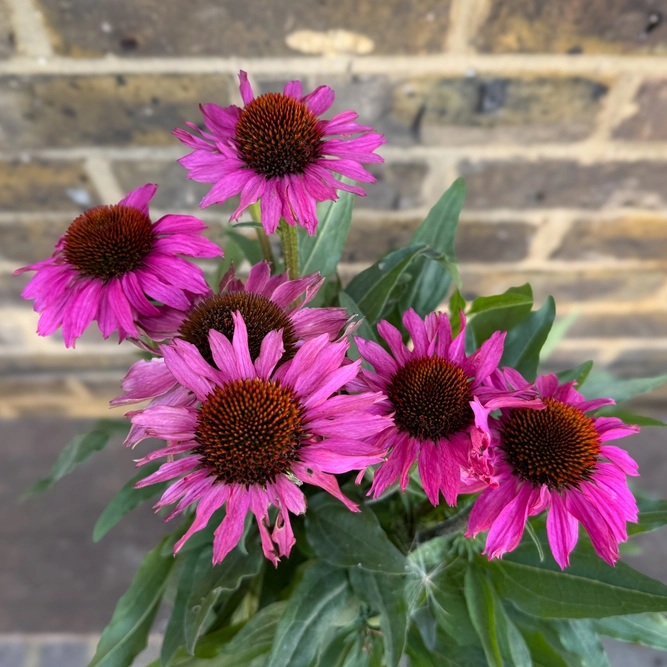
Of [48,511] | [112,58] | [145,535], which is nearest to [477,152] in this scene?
[112,58]

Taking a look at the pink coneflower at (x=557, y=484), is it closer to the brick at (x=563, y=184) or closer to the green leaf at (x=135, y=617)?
the green leaf at (x=135, y=617)

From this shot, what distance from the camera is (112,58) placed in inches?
24.4

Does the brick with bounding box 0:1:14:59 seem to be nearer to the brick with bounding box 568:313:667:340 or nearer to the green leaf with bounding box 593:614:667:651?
the green leaf with bounding box 593:614:667:651

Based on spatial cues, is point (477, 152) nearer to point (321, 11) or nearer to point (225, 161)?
point (321, 11)

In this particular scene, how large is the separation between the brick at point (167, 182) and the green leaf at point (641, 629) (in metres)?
0.60

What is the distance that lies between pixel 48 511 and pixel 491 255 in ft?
2.86

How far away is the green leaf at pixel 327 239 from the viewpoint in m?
0.45

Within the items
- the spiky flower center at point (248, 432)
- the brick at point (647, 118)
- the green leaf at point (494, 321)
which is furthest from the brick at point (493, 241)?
the spiky flower center at point (248, 432)

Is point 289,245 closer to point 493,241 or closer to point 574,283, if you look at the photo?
point 493,241

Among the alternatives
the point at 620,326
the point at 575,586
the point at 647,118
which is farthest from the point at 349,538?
the point at 620,326

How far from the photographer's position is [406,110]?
0.68m

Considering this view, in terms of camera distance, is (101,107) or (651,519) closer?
(651,519)

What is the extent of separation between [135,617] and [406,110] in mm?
602

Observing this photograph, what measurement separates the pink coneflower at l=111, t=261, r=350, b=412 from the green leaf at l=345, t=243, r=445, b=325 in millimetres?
82
